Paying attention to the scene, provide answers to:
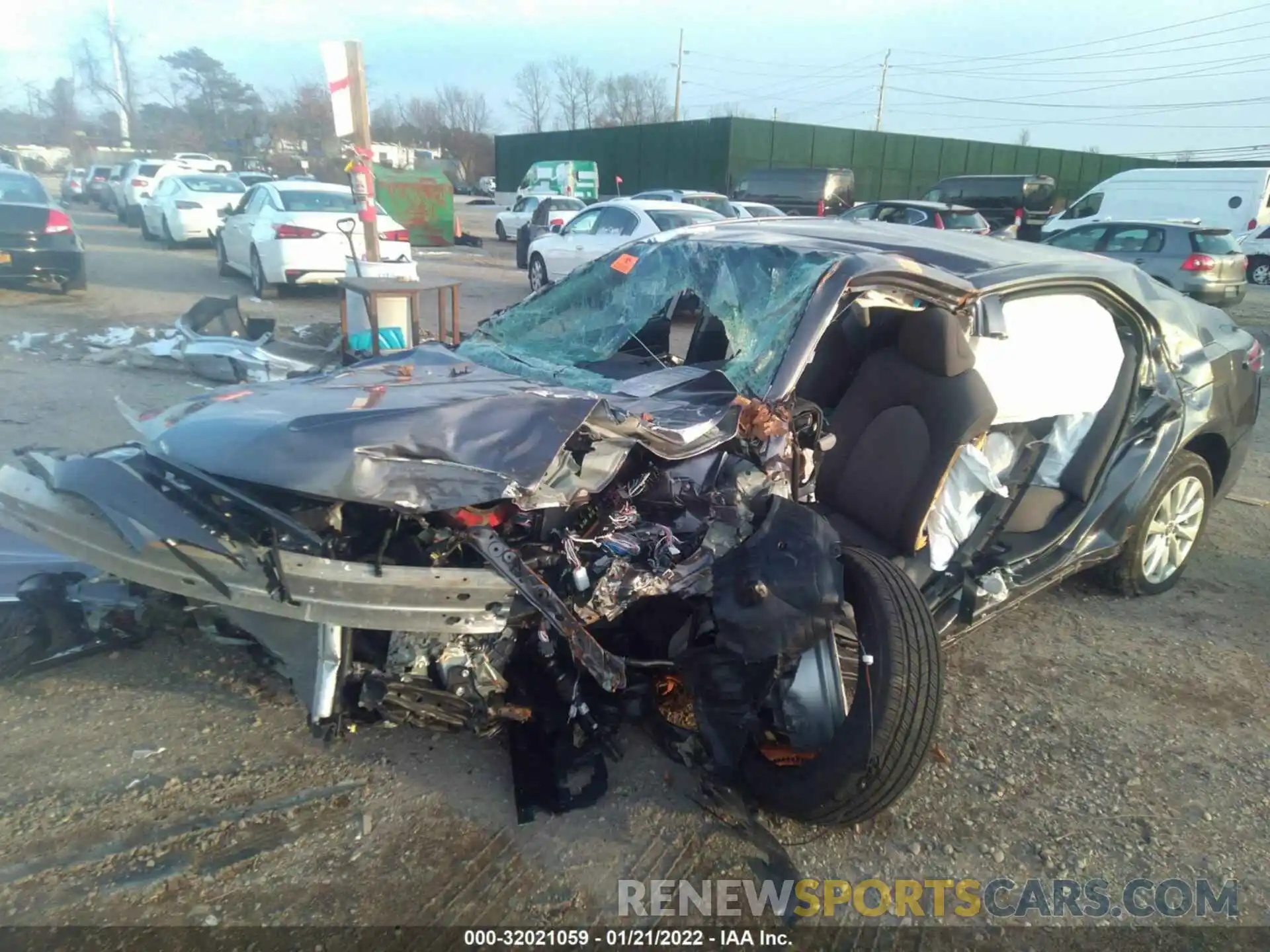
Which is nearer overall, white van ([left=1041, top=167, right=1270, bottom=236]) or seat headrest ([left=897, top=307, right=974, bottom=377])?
seat headrest ([left=897, top=307, right=974, bottom=377])

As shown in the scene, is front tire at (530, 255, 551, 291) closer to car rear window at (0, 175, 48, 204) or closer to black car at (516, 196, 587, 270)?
black car at (516, 196, 587, 270)

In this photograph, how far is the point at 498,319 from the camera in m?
4.39

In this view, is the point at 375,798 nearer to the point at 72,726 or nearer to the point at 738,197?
the point at 72,726

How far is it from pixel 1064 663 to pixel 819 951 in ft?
6.37

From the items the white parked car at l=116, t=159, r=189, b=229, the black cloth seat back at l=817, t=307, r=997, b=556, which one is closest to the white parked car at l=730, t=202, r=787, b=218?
the black cloth seat back at l=817, t=307, r=997, b=556

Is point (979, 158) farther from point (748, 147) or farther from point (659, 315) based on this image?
point (659, 315)

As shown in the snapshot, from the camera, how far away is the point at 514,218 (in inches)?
871

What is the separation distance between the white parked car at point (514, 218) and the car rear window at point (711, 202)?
7505mm

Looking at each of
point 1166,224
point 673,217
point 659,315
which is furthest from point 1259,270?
point 659,315

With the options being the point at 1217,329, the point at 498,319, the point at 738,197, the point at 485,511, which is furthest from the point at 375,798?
the point at 738,197

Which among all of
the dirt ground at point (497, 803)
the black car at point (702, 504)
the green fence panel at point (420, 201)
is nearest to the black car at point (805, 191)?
the green fence panel at point (420, 201)

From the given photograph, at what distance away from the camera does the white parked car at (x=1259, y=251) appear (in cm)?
1794

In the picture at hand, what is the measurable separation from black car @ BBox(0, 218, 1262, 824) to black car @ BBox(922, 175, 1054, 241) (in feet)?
62.0

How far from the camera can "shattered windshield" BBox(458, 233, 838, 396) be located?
320 centimetres
